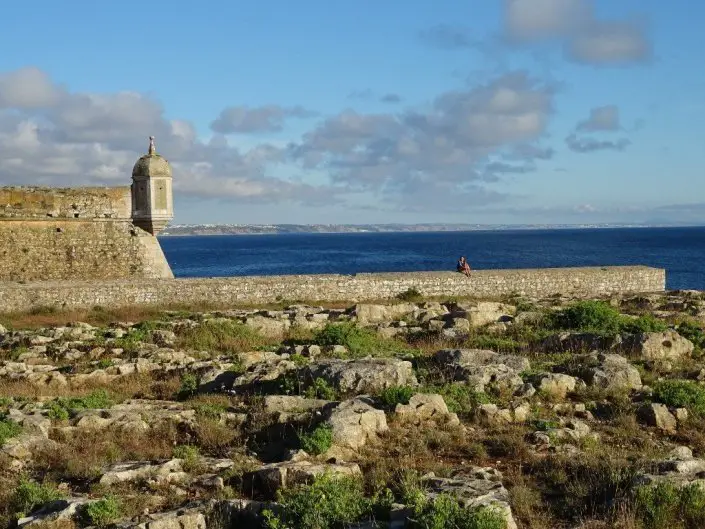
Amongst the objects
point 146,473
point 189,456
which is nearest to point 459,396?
point 189,456

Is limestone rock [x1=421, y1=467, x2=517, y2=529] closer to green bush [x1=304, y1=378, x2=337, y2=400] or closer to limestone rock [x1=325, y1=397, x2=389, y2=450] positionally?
limestone rock [x1=325, y1=397, x2=389, y2=450]

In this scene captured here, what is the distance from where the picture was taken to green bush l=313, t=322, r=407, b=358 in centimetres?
1460

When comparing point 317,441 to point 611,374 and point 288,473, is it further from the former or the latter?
point 611,374

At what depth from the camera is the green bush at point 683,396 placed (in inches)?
372

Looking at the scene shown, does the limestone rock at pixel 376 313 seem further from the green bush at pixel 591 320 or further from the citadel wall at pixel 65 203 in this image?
the citadel wall at pixel 65 203

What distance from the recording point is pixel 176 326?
18.7 metres

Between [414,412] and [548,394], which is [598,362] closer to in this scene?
[548,394]

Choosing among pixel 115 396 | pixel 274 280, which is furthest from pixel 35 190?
pixel 115 396

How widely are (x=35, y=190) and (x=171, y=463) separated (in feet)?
78.6

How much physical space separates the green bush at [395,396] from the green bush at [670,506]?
3625mm

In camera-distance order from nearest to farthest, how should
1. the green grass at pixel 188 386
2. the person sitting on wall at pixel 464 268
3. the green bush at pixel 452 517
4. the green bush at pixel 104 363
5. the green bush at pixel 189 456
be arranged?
the green bush at pixel 452 517 → the green bush at pixel 189 456 → the green grass at pixel 188 386 → the green bush at pixel 104 363 → the person sitting on wall at pixel 464 268

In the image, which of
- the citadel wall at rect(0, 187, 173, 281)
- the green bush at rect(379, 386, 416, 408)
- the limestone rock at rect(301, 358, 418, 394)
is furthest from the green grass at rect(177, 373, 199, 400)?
the citadel wall at rect(0, 187, 173, 281)

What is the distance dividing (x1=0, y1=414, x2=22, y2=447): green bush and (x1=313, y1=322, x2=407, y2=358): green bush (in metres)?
6.87

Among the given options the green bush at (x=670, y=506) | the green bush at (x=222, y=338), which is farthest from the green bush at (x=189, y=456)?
the green bush at (x=222, y=338)
